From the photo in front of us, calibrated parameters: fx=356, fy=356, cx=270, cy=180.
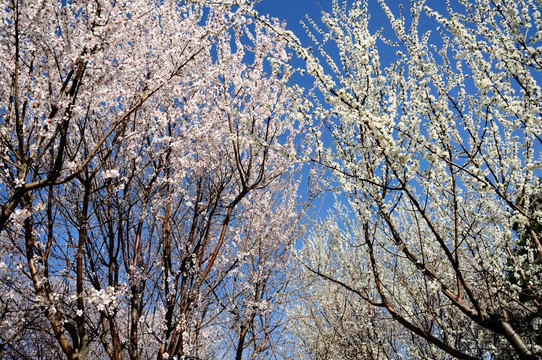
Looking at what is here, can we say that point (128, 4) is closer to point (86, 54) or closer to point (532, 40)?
point (86, 54)

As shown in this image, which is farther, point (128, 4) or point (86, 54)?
point (128, 4)

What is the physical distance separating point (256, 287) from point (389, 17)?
15.3ft

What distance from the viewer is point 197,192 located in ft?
17.9

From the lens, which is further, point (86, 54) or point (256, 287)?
point (256, 287)

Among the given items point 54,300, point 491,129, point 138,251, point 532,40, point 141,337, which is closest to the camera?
point 532,40

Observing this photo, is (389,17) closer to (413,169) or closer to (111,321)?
(413,169)

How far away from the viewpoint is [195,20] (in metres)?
5.22

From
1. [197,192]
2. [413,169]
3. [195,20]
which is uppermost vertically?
[195,20]

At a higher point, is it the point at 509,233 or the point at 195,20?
the point at 195,20

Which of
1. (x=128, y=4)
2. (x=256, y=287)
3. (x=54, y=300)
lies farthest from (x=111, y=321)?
(x=128, y=4)

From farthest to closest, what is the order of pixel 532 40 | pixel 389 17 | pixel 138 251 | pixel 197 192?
pixel 197 192, pixel 138 251, pixel 389 17, pixel 532 40

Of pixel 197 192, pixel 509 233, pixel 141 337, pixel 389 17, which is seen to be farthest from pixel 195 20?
pixel 141 337

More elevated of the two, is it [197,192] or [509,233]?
[197,192]

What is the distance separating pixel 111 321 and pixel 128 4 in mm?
3483
